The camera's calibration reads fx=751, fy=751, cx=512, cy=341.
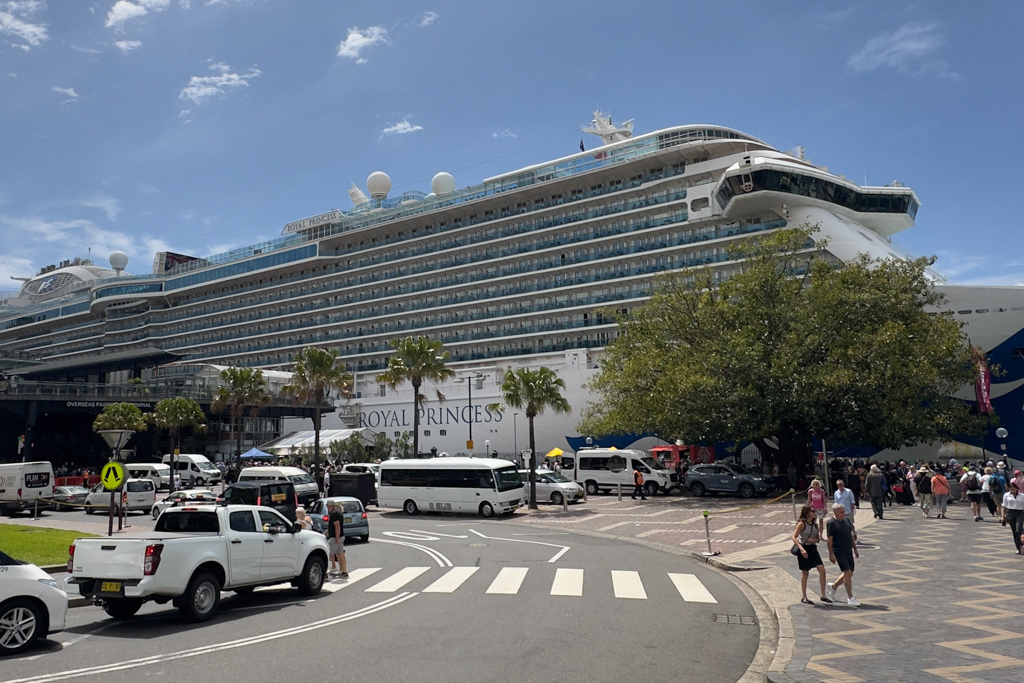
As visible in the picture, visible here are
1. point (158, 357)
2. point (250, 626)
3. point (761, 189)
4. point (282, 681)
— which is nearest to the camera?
point (282, 681)

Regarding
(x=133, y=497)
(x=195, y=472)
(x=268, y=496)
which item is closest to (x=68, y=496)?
(x=133, y=497)

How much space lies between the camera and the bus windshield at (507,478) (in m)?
29.4

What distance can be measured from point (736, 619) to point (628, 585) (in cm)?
301

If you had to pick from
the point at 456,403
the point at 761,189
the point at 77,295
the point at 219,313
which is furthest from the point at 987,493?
the point at 77,295

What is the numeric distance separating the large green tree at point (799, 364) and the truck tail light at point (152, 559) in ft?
79.0

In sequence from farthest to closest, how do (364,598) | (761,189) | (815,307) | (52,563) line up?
1. (761,189)
2. (815,307)
3. (52,563)
4. (364,598)

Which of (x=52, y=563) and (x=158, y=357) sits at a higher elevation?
(x=158, y=357)

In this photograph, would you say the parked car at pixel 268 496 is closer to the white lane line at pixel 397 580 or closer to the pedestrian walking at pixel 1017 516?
the white lane line at pixel 397 580

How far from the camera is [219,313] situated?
281 ft

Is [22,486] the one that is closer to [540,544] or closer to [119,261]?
[540,544]

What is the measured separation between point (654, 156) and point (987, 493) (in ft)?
128

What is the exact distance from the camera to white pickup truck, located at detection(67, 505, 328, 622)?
10.2m

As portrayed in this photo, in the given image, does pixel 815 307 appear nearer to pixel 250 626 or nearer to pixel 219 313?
pixel 250 626

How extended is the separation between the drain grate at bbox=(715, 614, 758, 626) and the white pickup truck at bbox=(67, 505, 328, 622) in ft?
21.9
